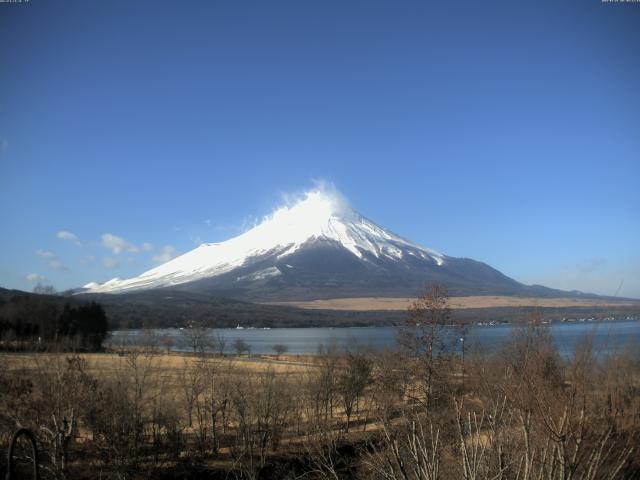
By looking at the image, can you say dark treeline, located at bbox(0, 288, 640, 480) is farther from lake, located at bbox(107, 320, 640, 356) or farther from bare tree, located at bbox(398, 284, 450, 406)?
lake, located at bbox(107, 320, 640, 356)

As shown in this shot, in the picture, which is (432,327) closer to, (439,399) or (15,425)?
(439,399)

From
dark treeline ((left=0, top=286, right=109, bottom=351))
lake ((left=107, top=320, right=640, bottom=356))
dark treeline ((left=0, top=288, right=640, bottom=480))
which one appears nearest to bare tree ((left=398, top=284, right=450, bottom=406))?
dark treeline ((left=0, top=288, right=640, bottom=480))

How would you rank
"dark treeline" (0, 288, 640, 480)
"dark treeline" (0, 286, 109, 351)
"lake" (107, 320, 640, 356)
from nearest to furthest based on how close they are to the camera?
"dark treeline" (0, 288, 640, 480) < "lake" (107, 320, 640, 356) < "dark treeline" (0, 286, 109, 351)

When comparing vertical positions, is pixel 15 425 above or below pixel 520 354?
below

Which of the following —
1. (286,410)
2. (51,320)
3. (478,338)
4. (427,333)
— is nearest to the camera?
(286,410)

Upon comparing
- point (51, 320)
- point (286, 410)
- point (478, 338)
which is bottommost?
point (286, 410)

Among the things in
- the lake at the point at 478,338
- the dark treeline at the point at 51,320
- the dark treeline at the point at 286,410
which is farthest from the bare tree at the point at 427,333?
the dark treeline at the point at 51,320

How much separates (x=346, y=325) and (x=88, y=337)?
116 metres

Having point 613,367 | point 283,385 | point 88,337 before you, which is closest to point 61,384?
point 283,385

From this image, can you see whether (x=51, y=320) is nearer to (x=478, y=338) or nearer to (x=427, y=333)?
(x=478, y=338)

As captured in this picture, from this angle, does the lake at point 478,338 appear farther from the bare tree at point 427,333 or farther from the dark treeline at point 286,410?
the bare tree at point 427,333

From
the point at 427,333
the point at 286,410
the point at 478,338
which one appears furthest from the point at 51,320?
the point at 427,333

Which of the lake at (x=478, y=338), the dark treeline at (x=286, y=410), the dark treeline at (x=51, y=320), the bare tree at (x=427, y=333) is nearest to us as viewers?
the dark treeline at (x=286, y=410)

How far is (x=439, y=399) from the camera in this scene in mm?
24531
